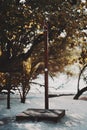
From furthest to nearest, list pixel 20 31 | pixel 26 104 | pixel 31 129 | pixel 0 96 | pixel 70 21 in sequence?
pixel 0 96
pixel 26 104
pixel 20 31
pixel 70 21
pixel 31 129

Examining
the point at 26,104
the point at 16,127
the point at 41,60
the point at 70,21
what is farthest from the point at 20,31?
the point at 41,60

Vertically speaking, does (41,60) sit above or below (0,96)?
above

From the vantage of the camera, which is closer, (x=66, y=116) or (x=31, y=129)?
(x=31, y=129)

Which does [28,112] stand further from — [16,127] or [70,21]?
[70,21]

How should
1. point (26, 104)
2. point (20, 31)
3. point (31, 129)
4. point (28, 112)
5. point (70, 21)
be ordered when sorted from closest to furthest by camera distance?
point (31, 129) < point (28, 112) < point (70, 21) < point (20, 31) < point (26, 104)

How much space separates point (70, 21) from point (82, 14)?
1.12 meters

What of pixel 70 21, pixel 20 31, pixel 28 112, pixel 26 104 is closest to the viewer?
pixel 28 112

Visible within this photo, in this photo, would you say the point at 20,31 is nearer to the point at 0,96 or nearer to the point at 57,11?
the point at 57,11

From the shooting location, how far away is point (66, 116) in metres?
14.2

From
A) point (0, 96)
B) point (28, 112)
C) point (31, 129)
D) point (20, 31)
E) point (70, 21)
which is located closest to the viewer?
point (31, 129)

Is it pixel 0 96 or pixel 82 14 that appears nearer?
pixel 82 14

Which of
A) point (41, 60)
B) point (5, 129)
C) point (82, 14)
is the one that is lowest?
point (5, 129)

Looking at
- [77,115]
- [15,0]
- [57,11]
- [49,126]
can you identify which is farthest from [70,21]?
[49,126]

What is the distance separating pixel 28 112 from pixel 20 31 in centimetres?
432
